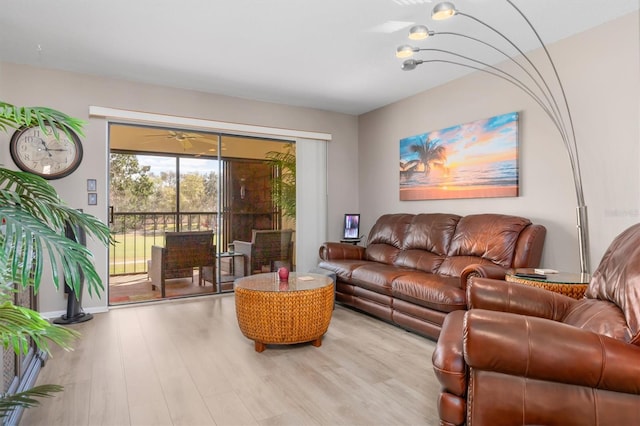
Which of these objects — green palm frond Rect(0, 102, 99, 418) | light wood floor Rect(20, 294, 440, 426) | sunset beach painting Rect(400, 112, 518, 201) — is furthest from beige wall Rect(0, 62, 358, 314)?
green palm frond Rect(0, 102, 99, 418)

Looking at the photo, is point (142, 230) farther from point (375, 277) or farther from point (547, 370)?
point (547, 370)

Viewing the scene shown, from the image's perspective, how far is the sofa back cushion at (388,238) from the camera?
14.1 ft

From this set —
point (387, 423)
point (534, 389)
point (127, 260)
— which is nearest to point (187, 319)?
point (127, 260)

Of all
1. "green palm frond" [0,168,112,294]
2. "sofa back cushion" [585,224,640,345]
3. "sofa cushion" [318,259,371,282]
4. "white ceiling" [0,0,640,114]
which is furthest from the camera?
"sofa cushion" [318,259,371,282]

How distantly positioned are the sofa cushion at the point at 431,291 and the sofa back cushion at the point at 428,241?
1.49 ft

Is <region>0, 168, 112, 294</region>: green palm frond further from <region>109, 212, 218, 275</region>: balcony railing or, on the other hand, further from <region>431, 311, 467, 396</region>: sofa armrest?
<region>109, 212, 218, 275</region>: balcony railing

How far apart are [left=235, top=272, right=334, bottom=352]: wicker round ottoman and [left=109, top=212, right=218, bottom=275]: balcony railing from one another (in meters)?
2.09

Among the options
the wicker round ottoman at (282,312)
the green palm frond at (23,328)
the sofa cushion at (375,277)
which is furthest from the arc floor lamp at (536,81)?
the green palm frond at (23,328)

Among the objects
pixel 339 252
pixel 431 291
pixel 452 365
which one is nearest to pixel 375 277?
pixel 431 291

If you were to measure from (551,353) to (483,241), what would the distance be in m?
2.15

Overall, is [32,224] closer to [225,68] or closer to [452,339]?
[452,339]

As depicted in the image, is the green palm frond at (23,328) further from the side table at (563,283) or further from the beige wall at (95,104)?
the beige wall at (95,104)

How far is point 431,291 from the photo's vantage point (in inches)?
117

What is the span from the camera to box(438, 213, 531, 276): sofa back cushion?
10.4 feet
